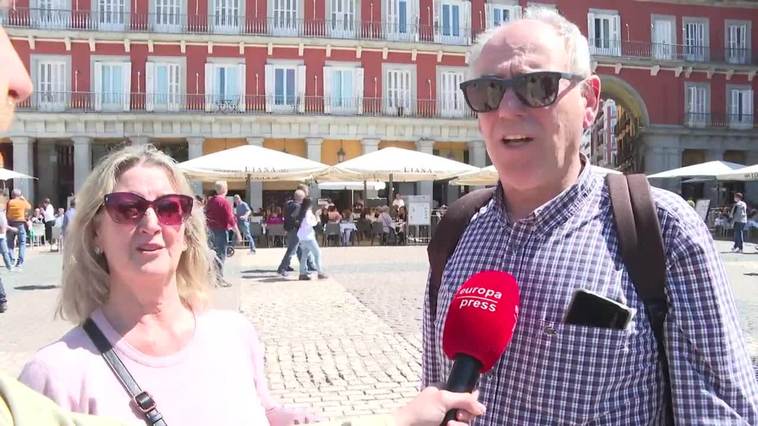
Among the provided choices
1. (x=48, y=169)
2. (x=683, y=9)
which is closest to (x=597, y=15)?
(x=683, y=9)

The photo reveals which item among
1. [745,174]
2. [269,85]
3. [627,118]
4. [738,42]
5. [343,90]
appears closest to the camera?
[745,174]

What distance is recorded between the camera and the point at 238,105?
27.4m

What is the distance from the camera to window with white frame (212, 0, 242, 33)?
2753 cm

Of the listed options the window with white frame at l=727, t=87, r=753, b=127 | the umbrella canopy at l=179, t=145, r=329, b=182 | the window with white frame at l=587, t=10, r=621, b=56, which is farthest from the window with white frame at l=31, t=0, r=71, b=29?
the window with white frame at l=727, t=87, r=753, b=127

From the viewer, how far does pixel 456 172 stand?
64.6 feet

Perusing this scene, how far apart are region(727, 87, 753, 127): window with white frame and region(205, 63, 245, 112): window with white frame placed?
2313 cm

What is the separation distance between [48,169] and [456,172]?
1876 centimetres

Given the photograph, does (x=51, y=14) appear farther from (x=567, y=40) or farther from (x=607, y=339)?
(x=607, y=339)

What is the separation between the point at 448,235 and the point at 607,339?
2.09 feet

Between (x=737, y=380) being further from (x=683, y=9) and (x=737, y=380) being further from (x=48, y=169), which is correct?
(x=683, y=9)

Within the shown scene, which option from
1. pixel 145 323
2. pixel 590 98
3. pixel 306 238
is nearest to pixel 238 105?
pixel 306 238

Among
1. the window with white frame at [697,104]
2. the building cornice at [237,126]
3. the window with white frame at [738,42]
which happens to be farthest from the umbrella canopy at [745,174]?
the window with white frame at [738,42]

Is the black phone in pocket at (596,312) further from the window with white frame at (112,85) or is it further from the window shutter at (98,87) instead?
the window shutter at (98,87)

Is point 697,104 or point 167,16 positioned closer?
point 167,16
